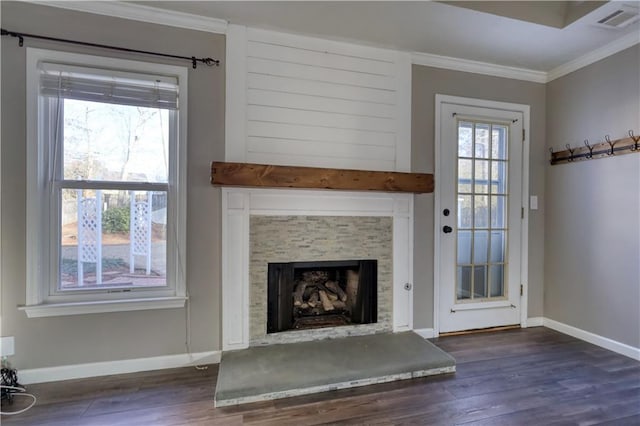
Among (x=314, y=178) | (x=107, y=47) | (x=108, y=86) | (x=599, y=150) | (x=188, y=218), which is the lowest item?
(x=188, y=218)

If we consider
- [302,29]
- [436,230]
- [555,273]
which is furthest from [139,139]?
[555,273]

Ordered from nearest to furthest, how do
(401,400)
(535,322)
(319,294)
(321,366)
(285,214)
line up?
(401,400) → (321,366) → (285,214) → (319,294) → (535,322)

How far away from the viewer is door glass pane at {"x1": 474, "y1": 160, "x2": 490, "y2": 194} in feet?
10.1

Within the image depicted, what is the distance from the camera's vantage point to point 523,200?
3.20 m

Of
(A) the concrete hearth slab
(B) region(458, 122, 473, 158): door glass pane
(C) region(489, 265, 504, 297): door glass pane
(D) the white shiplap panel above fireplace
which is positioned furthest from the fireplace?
(B) region(458, 122, 473, 158): door glass pane

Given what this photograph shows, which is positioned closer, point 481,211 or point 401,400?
point 401,400

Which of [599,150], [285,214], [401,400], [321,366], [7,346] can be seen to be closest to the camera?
[401,400]

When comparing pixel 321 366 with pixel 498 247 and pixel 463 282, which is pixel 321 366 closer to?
pixel 463 282

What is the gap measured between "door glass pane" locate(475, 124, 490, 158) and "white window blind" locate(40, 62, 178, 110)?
2672 millimetres

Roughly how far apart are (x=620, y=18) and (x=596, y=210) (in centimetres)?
149

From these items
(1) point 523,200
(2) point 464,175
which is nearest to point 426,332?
(2) point 464,175

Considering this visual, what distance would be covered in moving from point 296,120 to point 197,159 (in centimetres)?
82

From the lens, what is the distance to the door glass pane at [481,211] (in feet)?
10.1

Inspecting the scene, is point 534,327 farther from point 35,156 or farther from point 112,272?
point 35,156
